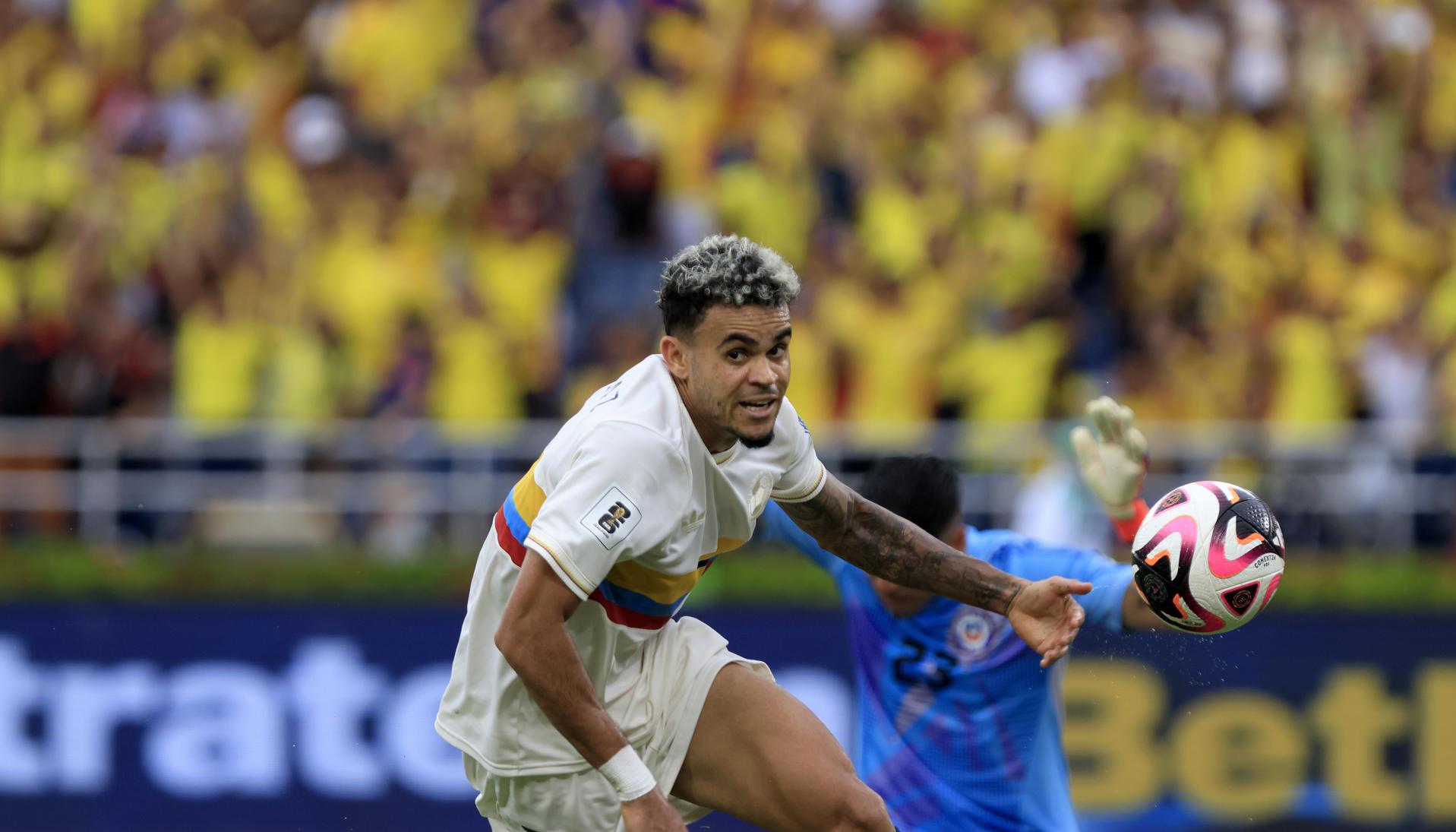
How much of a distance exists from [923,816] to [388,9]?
10.2 m

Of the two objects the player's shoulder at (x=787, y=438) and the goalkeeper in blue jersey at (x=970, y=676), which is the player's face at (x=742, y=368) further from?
the goalkeeper in blue jersey at (x=970, y=676)

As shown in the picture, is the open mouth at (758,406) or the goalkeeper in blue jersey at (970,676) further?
the goalkeeper in blue jersey at (970,676)

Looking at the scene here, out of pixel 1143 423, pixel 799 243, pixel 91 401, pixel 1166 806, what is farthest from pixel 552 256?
pixel 1166 806

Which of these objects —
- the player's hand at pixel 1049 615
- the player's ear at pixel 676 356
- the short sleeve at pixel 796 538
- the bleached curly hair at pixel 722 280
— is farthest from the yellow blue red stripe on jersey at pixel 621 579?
the short sleeve at pixel 796 538

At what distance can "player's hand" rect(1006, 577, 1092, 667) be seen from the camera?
19.2 feet

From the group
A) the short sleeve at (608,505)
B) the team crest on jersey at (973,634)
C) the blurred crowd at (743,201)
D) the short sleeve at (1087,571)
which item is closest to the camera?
the short sleeve at (608,505)

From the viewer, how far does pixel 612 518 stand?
5129 millimetres

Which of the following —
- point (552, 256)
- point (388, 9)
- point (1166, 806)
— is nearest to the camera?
point (1166, 806)

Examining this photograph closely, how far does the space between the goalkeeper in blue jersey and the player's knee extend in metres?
1.13

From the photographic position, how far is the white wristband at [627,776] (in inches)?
202

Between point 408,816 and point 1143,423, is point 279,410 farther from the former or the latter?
point 1143,423

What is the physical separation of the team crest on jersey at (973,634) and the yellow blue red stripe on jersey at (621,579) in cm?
131

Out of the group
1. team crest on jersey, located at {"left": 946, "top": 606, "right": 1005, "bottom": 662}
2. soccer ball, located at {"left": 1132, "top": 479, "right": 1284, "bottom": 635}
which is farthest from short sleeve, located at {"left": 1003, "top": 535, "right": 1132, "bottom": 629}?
soccer ball, located at {"left": 1132, "top": 479, "right": 1284, "bottom": 635}

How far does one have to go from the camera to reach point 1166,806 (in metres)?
11.2
